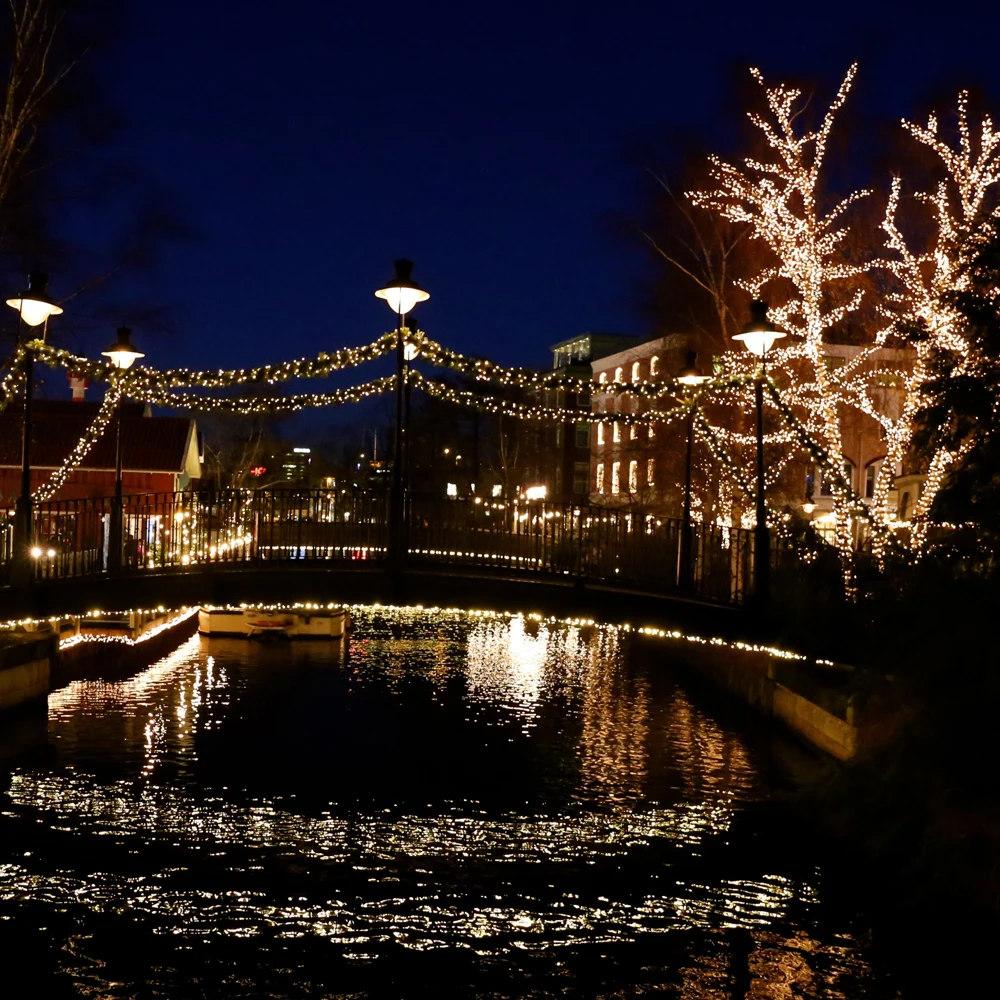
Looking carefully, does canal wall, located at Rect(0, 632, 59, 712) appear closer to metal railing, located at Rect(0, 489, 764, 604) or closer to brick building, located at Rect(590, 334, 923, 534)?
metal railing, located at Rect(0, 489, 764, 604)

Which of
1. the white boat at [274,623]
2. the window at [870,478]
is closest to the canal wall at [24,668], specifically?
the white boat at [274,623]

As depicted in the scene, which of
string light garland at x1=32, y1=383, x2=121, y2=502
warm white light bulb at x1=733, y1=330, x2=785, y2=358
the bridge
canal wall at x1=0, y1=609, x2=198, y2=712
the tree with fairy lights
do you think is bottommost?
canal wall at x1=0, y1=609, x2=198, y2=712

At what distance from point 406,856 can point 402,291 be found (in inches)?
286

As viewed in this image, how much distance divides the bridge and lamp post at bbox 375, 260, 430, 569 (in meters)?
0.04

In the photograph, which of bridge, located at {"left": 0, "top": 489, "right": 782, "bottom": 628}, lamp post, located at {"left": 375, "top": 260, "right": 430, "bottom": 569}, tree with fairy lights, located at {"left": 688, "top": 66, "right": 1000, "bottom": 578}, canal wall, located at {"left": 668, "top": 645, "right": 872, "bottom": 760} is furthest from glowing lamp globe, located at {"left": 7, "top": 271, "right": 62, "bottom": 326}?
tree with fairy lights, located at {"left": 688, "top": 66, "right": 1000, "bottom": 578}

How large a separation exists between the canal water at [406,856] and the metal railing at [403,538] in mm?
3555

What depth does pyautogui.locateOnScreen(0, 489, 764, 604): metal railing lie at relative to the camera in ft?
57.3

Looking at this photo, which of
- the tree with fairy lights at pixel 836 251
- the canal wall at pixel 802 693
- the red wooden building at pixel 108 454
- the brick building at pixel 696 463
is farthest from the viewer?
the red wooden building at pixel 108 454

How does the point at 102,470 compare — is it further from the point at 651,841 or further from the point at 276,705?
the point at 651,841

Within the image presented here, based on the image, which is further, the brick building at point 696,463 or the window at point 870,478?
the window at point 870,478

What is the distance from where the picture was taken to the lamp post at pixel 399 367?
15.3m

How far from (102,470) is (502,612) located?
3563 centimetres

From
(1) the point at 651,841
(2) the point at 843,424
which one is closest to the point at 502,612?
(1) the point at 651,841

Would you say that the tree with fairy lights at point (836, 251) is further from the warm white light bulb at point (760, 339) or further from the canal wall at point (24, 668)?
the canal wall at point (24, 668)
